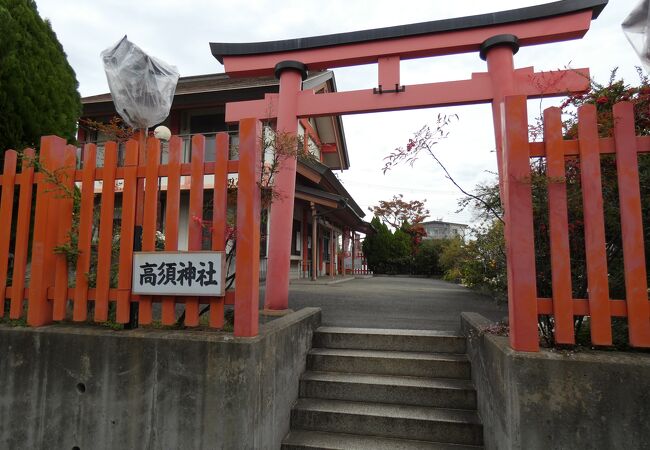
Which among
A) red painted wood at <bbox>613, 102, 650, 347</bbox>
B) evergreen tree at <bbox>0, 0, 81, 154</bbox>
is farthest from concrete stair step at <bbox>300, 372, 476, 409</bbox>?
evergreen tree at <bbox>0, 0, 81, 154</bbox>

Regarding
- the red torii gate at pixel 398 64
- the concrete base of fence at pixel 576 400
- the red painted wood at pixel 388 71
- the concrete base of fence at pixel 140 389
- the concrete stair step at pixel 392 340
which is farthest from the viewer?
the red painted wood at pixel 388 71

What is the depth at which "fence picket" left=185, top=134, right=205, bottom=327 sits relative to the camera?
8.33ft

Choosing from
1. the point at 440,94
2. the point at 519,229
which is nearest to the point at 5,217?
the point at 519,229

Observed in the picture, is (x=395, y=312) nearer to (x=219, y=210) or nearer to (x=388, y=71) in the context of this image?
(x=388, y=71)

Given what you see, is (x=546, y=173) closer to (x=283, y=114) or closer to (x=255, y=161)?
(x=255, y=161)

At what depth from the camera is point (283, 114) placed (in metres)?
4.56

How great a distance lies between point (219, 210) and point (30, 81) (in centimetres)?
271

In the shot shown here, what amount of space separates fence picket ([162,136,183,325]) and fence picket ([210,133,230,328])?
0.97 ft

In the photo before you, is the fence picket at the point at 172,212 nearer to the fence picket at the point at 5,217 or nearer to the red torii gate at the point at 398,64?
the fence picket at the point at 5,217

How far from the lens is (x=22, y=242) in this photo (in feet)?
9.70

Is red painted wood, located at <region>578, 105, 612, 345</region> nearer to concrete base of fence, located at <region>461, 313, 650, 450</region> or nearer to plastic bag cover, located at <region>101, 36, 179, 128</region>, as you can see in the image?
concrete base of fence, located at <region>461, 313, 650, 450</region>

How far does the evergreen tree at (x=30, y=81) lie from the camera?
347 centimetres

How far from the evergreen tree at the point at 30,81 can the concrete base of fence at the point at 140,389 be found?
197 cm

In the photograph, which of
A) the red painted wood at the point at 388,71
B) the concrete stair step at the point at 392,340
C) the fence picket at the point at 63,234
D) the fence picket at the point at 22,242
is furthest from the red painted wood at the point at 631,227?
the fence picket at the point at 22,242
